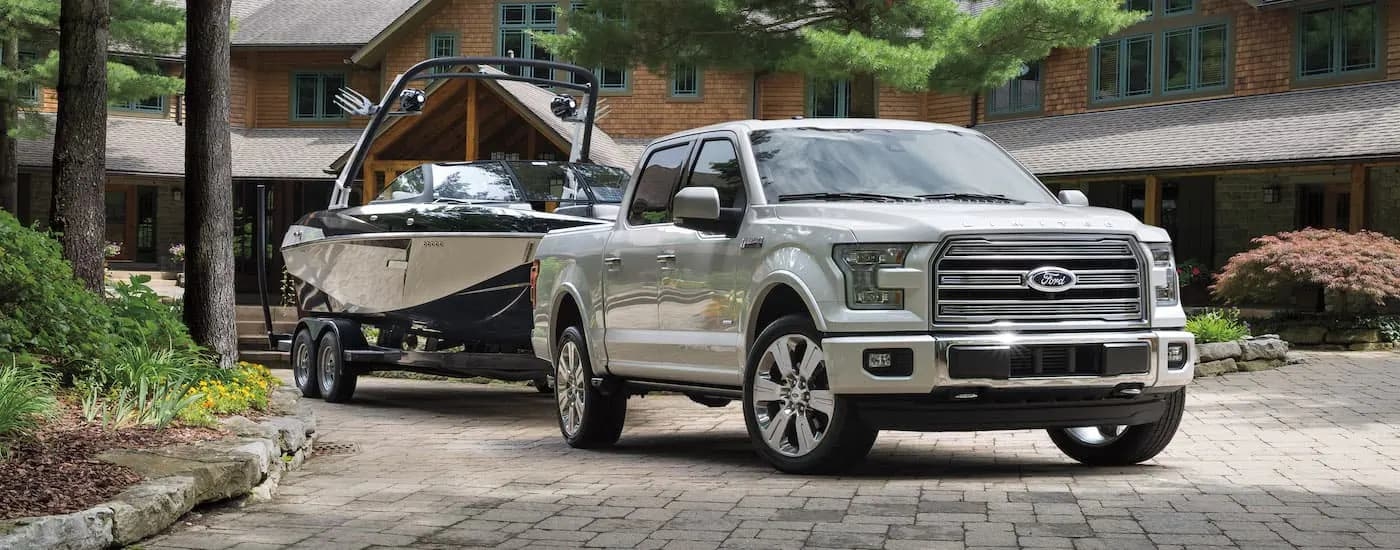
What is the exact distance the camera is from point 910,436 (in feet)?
37.8

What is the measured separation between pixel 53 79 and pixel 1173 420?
27.3m

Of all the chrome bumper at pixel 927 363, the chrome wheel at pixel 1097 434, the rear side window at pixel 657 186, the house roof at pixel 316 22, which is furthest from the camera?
the house roof at pixel 316 22

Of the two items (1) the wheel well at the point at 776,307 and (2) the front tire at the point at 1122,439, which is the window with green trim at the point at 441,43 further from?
(1) the wheel well at the point at 776,307

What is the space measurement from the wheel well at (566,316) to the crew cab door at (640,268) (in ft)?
2.32

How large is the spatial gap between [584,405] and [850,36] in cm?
1248

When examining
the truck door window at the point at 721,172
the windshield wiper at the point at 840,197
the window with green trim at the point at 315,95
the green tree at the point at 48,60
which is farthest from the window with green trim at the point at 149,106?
the windshield wiper at the point at 840,197

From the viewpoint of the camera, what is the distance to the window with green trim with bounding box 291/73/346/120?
38656 mm

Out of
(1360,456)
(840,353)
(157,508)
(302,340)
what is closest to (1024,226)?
(840,353)

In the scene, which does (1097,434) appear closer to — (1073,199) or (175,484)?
(1073,199)

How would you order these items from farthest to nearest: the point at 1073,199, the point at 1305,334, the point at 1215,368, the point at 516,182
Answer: the point at 1305,334 < the point at 1215,368 < the point at 516,182 < the point at 1073,199

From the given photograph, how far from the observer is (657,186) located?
1039 cm

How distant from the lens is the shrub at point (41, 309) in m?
9.16

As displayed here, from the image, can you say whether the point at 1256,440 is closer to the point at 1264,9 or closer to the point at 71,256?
the point at 71,256

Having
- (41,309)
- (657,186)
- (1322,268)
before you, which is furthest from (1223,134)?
(41,309)
